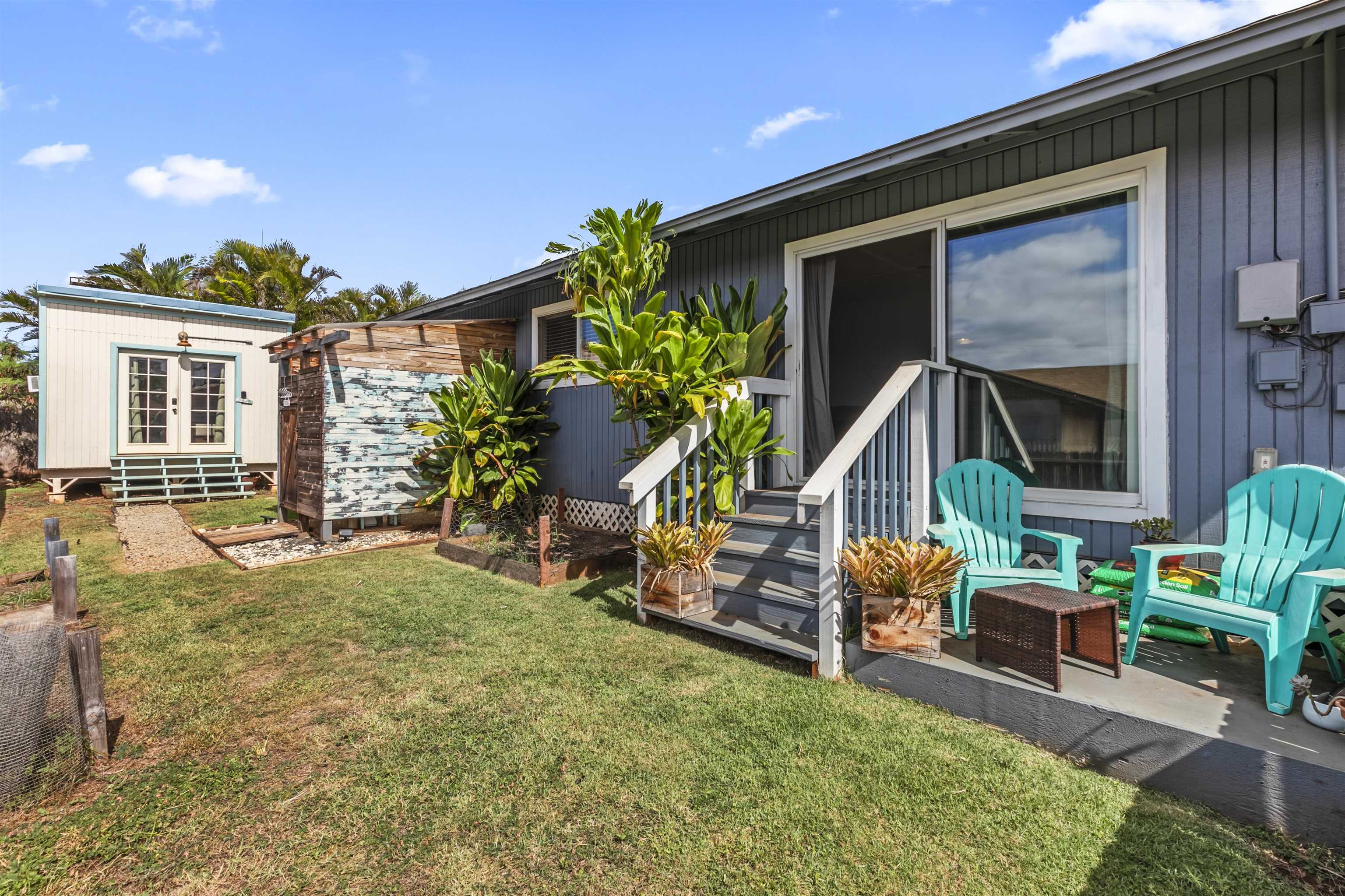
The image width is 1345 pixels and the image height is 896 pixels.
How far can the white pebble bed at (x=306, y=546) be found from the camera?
5.82m

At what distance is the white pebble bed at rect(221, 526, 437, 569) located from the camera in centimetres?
582

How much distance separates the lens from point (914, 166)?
3.90m

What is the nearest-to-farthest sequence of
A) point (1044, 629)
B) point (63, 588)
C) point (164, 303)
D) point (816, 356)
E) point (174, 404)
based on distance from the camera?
point (1044, 629) < point (63, 588) < point (816, 356) < point (164, 303) < point (174, 404)

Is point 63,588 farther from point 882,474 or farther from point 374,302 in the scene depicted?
point 374,302

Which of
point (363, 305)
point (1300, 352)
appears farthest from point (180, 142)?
point (1300, 352)

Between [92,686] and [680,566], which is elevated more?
[680,566]

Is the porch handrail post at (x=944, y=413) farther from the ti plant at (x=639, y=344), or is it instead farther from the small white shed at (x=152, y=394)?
the small white shed at (x=152, y=394)

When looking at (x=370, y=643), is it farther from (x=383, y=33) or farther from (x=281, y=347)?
(x=383, y=33)

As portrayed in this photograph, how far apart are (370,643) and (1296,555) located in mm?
4537

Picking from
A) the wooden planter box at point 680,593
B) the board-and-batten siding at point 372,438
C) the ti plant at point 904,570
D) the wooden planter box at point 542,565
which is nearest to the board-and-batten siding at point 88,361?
the board-and-batten siding at point 372,438

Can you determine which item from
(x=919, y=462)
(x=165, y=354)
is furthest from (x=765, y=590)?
(x=165, y=354)

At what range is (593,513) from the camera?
6805 mm

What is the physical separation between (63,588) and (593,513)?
4.25 m

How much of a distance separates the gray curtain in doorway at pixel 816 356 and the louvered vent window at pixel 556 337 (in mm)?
3063
